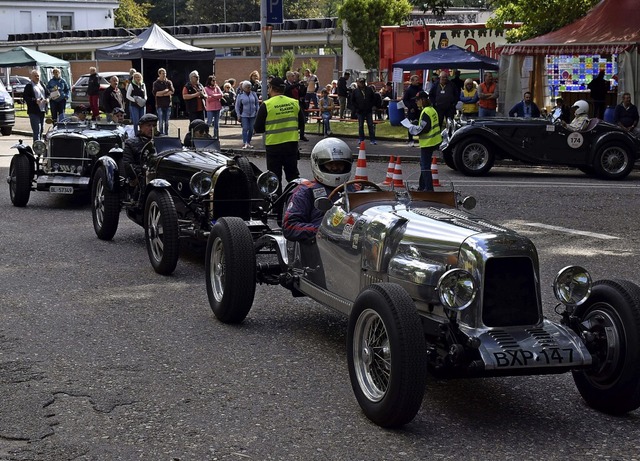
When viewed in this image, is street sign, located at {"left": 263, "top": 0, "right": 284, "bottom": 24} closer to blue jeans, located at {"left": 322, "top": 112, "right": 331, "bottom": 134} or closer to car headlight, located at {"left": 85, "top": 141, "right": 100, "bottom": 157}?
blue jeans, located at {"left": 322, "top": 112, "right": 331, "bottom": 134}

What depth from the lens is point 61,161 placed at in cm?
1546

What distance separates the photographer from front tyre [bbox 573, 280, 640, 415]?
5.87m

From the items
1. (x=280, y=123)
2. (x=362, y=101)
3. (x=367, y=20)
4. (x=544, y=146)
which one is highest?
(x=367, y=20)

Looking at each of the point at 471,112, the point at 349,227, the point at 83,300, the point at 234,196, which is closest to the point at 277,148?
the point at 234,196

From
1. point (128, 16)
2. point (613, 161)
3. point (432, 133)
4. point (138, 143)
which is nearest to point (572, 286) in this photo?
point (138, 143)

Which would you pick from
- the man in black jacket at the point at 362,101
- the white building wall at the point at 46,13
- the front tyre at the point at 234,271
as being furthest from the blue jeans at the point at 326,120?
the white building wall at the point at 46,13

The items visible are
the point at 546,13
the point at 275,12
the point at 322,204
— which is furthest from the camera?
the point at 546,13

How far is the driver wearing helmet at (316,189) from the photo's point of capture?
311 inches

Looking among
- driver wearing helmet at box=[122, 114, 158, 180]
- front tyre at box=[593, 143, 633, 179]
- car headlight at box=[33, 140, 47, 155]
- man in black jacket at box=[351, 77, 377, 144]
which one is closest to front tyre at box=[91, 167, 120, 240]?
driver wearing helmet at box=[122, 114, 158, 180]

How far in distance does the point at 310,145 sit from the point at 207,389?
19.3 metres

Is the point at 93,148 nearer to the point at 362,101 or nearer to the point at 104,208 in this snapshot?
the point at 104,208

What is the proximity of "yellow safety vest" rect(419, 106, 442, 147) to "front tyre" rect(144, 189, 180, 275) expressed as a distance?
7.22 meters

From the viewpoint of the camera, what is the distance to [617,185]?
1902 centimetres

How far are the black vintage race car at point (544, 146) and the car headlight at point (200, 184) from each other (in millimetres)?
10212
